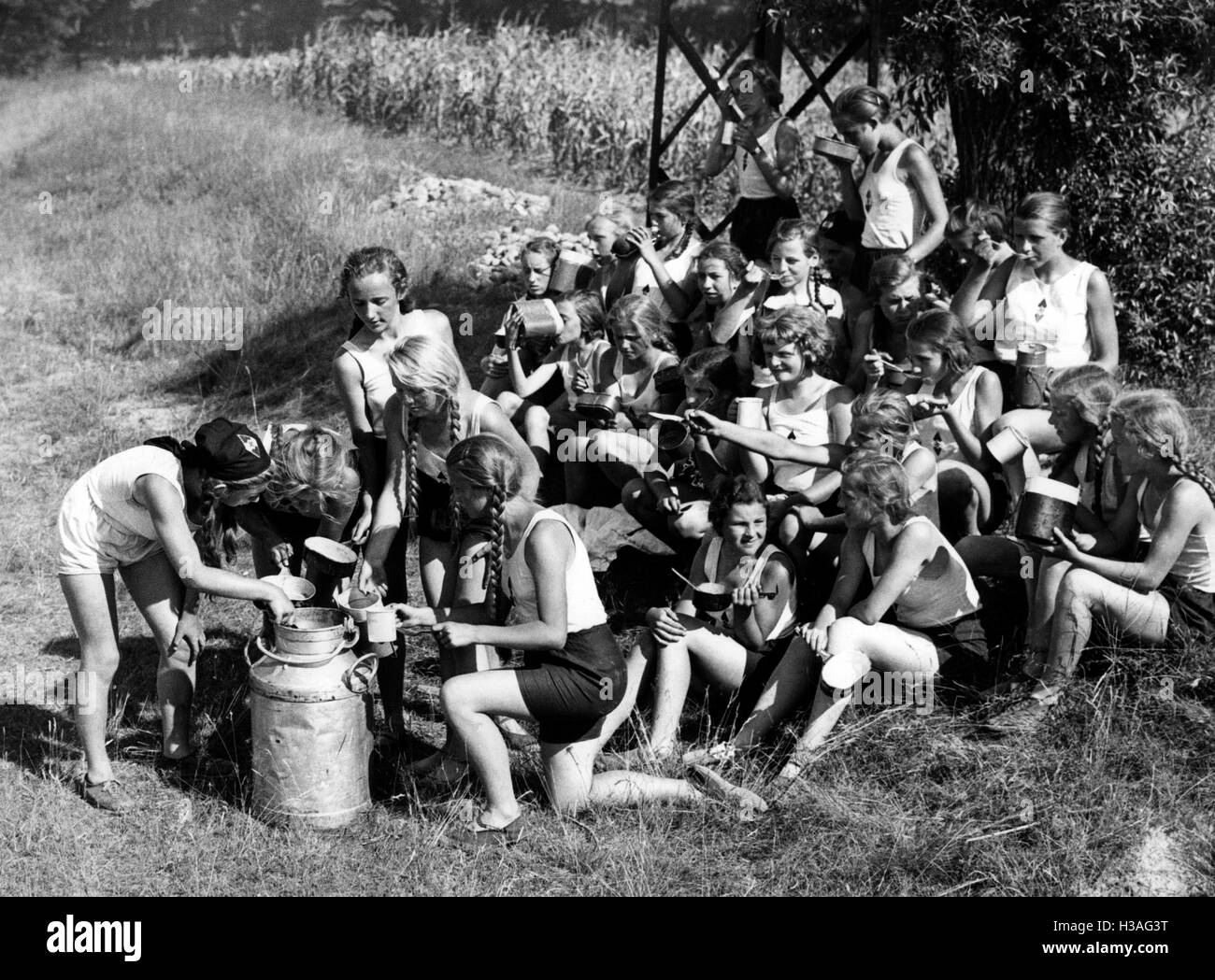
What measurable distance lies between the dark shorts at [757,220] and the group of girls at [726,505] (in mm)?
1421

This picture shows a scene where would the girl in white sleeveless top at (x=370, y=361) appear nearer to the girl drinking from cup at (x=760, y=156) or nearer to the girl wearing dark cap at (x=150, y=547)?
the girl wearing dark cap at (x=150, y=547)

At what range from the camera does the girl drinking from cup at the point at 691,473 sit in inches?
243

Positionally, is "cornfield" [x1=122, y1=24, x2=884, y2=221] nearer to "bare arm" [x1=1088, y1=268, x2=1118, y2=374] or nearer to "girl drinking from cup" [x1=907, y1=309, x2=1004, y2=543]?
"bare arm" [x1=1088, y1=268, x2=1118, y2=374]

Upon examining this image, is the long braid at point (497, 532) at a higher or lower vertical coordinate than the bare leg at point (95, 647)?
higher

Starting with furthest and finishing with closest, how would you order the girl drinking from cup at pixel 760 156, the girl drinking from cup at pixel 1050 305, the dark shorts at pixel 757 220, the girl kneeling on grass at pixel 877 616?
the dark shorts at pixel 757 220, the girl drinking from cup at pixel 760 156, the girl drinking from cup at pixel 1050 305, the girl kneeling on grass at pixel 877 616

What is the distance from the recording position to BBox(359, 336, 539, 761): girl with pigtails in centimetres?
516

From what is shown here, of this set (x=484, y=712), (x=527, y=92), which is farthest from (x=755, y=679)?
(x=527, y=92)

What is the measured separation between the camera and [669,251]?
7.39 metres

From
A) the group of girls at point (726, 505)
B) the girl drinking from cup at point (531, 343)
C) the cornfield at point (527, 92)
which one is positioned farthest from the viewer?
the cornfield at point (527, 92)

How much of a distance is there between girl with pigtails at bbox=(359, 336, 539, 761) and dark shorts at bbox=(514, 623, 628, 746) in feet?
1.92

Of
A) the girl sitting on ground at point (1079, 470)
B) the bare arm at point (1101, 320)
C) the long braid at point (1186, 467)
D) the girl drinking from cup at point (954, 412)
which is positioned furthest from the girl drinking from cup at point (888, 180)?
the long braid at point (1186, 467)

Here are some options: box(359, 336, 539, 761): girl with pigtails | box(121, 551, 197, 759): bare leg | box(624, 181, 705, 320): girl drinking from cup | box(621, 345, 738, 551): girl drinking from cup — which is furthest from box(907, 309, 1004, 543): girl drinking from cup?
box(121, 551, 197, 759): bare leg

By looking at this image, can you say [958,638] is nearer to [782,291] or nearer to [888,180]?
[782,291]

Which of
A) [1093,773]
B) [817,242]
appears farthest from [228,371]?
[1093,773]
